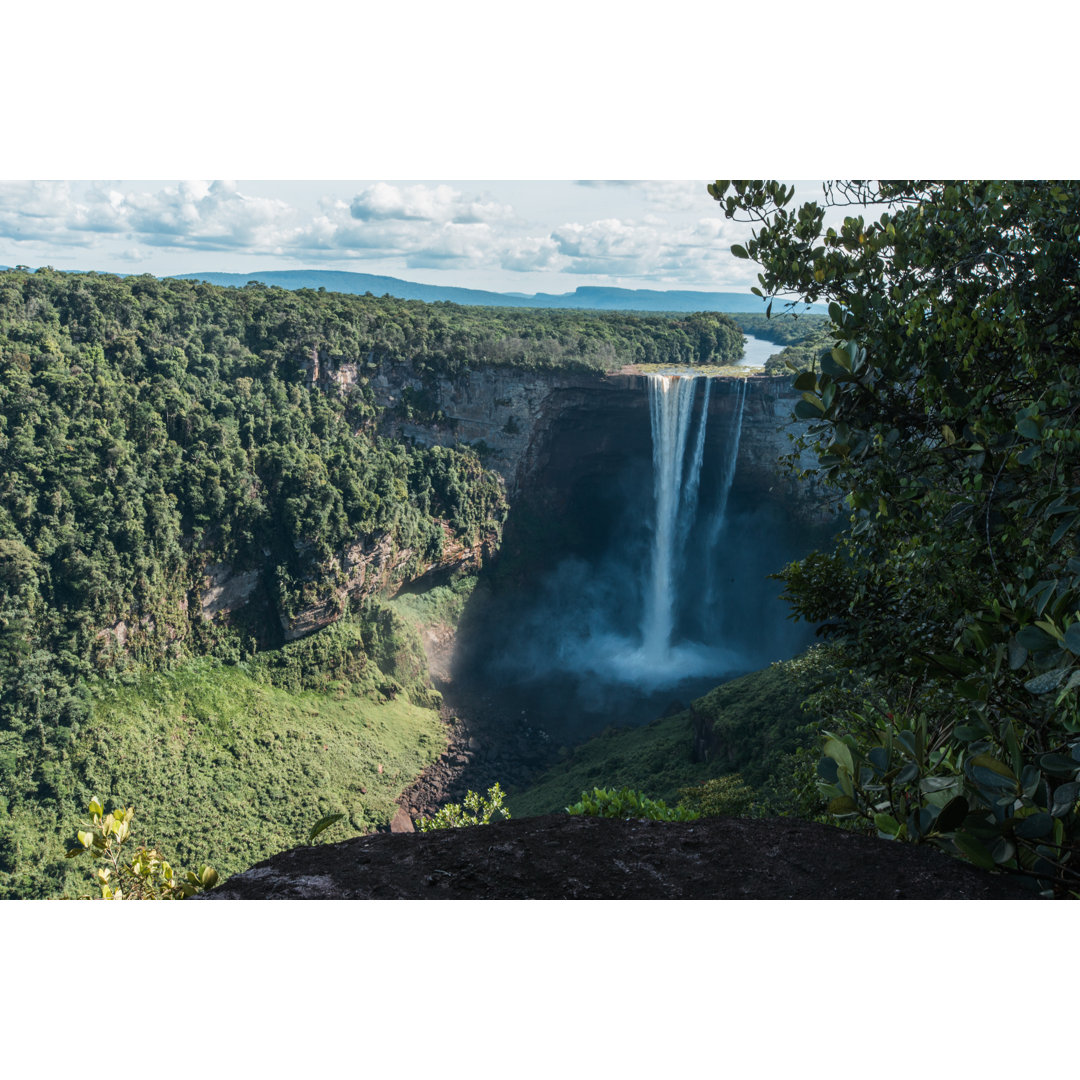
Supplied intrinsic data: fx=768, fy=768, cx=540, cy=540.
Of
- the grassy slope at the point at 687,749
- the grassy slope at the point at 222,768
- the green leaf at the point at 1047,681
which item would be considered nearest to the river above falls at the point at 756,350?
the grassy slope at the point at 687,749

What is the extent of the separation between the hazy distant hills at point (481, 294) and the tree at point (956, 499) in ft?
49.8

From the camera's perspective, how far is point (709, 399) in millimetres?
28141

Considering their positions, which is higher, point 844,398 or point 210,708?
point 844,398

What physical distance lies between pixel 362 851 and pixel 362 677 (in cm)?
2315

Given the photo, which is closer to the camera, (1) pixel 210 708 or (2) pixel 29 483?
(2) pixel 29 483

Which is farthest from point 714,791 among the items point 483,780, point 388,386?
point 388,386

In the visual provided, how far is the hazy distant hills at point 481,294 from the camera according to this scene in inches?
798

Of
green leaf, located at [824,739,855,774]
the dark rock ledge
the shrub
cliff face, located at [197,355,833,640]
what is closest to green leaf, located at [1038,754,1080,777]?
the dark rock ledge

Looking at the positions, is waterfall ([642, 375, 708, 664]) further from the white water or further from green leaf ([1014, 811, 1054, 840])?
green leaf ([1014, 811, 1054, 840])

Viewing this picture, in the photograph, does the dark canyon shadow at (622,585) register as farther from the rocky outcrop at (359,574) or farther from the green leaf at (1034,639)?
the green leaf at (1034,639)

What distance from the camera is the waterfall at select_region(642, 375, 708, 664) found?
27859mm

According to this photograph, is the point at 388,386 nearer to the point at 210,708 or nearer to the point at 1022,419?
the point at 210,708

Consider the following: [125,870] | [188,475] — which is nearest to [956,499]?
[125,870]

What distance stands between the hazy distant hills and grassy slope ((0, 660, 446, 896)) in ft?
39.2
